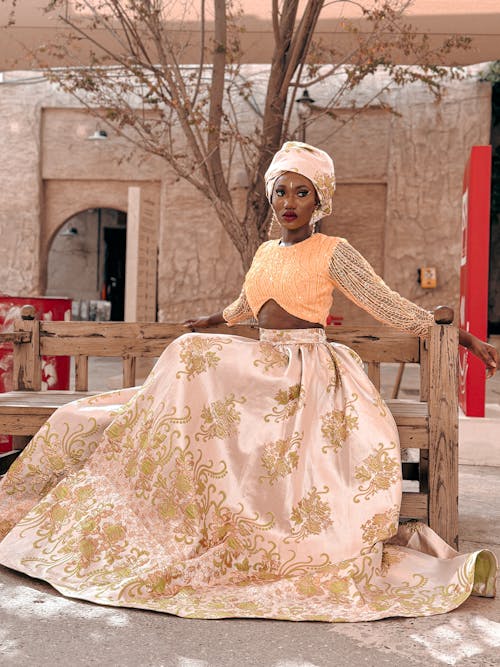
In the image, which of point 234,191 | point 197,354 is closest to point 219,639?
point 197,354

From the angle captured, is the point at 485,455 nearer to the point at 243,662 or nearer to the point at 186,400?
the point at 186,400

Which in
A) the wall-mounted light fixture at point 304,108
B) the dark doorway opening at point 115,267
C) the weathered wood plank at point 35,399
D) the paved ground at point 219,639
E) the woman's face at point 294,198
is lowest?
the paved ground at point 219,639

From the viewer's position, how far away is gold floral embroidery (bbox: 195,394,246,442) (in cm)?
261

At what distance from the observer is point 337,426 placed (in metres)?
2.63

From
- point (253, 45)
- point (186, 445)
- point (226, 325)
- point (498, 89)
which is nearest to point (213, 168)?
point (253, 45)

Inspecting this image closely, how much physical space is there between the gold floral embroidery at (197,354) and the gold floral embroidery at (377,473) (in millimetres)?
592

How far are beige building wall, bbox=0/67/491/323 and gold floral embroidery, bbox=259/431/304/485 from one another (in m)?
9.01

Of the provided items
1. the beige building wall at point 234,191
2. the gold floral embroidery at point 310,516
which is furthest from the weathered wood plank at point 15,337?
the beige building wall at point 234,191

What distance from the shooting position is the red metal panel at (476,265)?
5.00 m

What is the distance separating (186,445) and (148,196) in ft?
19.3

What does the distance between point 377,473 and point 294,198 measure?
0.98 metres

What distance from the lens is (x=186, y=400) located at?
8.65 ft

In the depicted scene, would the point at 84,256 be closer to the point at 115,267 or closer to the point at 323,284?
the point at 115,267

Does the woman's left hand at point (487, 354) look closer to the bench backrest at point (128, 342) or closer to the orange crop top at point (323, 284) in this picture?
the orange crop top at point (323, 284)
